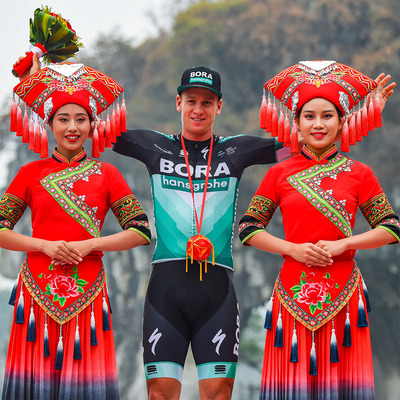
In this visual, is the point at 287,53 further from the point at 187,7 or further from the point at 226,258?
the point at 226,258

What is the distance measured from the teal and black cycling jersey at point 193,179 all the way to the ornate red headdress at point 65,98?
0.21 metres

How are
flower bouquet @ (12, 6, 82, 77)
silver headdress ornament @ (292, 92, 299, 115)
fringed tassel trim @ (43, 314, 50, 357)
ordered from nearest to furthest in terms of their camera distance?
fringed tassel trim @ (43, 314, 50, 357) < silver headdress ornament @ (292, 92, 299, 115) < flower bouquet @ (12, 6, 82, 77)

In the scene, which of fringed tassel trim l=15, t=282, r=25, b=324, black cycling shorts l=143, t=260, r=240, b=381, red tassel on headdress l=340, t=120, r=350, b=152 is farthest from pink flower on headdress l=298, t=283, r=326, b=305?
fringed tassel trim l=15, t=282, r=25, b=324

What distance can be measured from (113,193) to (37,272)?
24.6 inches

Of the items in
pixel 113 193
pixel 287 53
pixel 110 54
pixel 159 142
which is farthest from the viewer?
pixel 110 54

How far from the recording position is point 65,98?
4.57 metres

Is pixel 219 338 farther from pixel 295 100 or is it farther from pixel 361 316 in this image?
pixel 295 100

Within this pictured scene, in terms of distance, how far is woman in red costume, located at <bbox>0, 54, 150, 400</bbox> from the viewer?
171 inches

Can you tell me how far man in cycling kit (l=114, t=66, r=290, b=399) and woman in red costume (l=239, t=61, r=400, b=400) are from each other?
253 mm

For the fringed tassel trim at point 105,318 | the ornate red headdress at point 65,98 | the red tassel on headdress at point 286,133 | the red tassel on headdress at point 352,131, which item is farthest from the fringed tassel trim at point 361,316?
the ornate red headdress at point 65,98

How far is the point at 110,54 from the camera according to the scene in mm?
25875

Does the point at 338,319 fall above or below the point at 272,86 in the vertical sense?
below

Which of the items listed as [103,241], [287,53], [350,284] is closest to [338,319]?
[350,284]

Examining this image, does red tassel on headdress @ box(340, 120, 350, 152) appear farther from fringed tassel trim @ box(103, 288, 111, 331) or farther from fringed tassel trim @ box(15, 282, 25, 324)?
fringed tassel trim @ box(15, 282, 25, 324)
